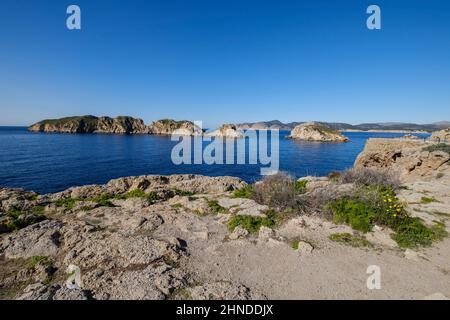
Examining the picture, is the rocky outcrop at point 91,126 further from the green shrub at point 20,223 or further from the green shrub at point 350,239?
the green shrub at point 350,239

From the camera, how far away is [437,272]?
6.98m

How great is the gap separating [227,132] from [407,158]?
123500 millimetres

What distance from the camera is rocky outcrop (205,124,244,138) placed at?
5692 inches

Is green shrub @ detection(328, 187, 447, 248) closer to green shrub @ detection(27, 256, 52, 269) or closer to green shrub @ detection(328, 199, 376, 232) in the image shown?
green shrub @ detection(328, 199, 376, 232)

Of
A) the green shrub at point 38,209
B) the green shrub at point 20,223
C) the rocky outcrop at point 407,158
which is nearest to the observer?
the green shrub at point 20,223

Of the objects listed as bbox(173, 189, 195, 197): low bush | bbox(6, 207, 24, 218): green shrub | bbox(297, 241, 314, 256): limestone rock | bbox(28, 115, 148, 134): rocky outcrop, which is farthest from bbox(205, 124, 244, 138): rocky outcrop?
bbox(297, 241, 314, 256): limestone rock

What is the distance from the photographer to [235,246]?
8.84 meters

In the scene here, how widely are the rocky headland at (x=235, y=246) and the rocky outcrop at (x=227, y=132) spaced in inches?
5160

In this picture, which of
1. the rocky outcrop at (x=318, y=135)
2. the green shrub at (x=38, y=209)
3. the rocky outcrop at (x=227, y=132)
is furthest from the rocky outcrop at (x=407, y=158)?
the rocky outcrop at (x=227, y=132)

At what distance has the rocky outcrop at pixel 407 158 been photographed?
23.5 meters

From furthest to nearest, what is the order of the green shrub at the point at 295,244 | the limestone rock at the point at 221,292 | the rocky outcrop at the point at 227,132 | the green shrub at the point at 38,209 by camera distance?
the rocky outcrop at the point at 227,132
the green shrub at the point at 38,209
the green shrub at the point at 295,244
the limestone rock at the point at 221,292

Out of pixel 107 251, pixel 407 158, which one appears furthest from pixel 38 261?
pixel 407 158

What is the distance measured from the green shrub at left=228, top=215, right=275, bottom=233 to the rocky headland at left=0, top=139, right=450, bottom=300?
5 cm
